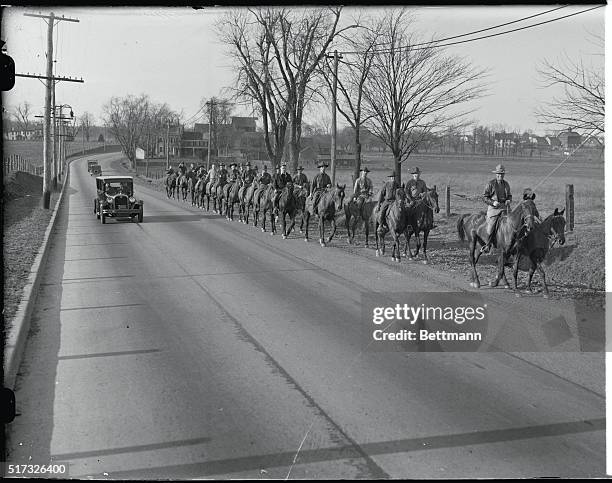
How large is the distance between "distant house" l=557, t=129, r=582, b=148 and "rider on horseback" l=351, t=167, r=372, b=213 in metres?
5.70

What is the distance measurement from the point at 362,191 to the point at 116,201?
32.2ft

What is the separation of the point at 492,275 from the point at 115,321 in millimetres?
7942

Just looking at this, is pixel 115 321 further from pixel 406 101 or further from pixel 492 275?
pixel 406 101

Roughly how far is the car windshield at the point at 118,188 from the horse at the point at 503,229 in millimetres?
15894

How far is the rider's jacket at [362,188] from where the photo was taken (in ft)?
68.3

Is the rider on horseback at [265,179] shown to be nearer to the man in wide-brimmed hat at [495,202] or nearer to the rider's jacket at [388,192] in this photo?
the rider's jacket at [388,192]

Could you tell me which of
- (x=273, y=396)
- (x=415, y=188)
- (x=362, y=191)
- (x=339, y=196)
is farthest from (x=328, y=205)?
(x=273, y=396)

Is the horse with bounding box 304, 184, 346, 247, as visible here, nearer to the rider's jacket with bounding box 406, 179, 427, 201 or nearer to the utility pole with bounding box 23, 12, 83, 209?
the rider's jacket with bounding box 406, 179, 427, 201

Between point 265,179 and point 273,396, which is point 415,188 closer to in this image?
point 265,179

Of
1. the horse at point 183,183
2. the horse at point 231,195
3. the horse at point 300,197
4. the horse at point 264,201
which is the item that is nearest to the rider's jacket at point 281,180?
the horse at point 264,201

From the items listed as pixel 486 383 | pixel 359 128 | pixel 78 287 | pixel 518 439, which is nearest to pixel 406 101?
pixel 359 128

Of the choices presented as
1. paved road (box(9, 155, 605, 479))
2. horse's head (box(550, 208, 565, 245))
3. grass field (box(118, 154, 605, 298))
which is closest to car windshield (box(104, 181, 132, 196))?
grass field (box(118, 154, 605, 298))

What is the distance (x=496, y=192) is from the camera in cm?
1391

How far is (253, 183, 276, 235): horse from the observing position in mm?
23228
